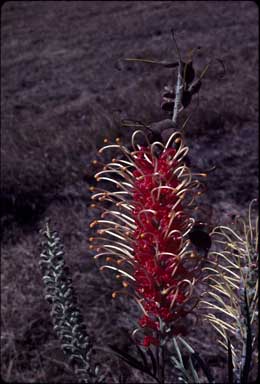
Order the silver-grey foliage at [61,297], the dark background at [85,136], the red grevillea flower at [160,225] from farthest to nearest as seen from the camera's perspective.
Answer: the dark background at [85,136] → the silver-grey foliage at [61,297] → the red grevillea flower at [160,225]

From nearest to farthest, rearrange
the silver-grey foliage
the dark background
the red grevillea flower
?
the red grevillea flower < the silver-grey foliage < the dark background

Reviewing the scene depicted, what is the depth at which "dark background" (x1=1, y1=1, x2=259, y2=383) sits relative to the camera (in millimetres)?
2643

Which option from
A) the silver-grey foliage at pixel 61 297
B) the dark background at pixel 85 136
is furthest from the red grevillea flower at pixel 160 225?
the silver-grey foliage at pixel 61 297

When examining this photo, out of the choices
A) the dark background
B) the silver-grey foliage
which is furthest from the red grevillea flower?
the silver-grey foliage

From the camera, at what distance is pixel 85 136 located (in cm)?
519

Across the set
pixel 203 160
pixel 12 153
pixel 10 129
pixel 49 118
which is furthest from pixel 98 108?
pixel 203 160

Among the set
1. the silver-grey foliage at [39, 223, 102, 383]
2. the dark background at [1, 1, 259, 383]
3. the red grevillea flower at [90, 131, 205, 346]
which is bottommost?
the dark background at [1, 1, 259, 383]

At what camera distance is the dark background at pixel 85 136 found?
8.67 feet

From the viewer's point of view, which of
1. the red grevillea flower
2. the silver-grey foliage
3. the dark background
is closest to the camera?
the red grevillea flower

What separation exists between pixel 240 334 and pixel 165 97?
0.59 meters

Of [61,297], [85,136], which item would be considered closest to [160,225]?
[61,297]

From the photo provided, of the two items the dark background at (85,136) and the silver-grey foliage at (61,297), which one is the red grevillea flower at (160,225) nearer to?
the dark background at (85,136)

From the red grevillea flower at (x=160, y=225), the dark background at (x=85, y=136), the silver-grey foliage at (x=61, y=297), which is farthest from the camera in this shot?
the dark background at (x=85, y=136)

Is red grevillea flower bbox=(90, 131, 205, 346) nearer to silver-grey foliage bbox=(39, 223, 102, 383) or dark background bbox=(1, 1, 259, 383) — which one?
dark background bbox=(1, 1, 259, 383)
